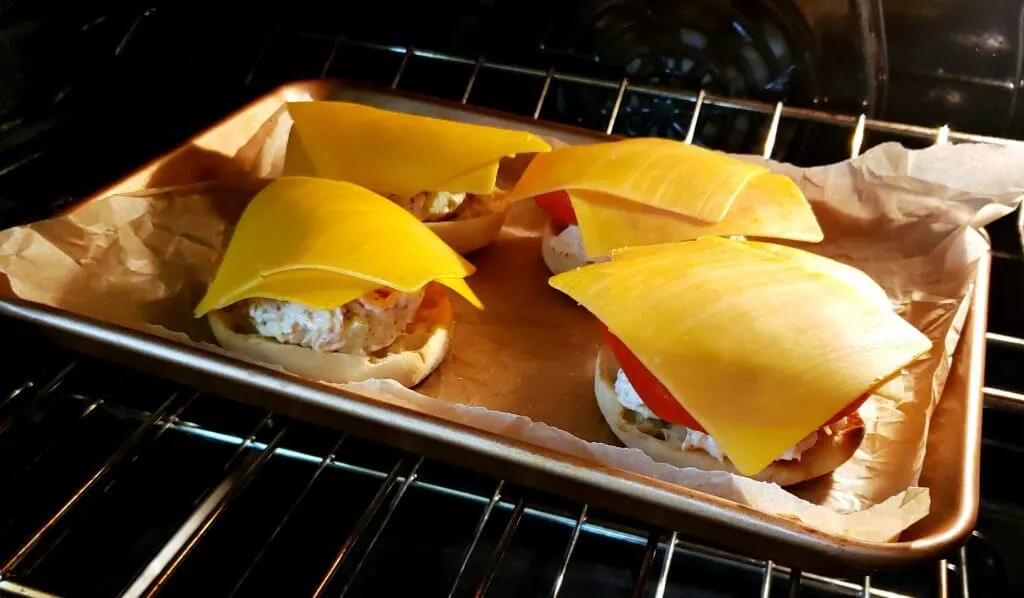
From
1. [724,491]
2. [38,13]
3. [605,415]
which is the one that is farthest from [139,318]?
[724,491]

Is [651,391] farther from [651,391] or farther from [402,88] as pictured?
[402,88]

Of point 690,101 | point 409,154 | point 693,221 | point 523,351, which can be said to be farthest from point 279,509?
point 690,101

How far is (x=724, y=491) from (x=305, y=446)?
0.53m

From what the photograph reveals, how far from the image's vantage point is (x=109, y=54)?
1437mm

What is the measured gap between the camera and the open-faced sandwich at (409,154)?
132 cm

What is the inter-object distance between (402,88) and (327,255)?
27.1 inches

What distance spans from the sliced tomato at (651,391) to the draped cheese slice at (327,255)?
0.65 feet

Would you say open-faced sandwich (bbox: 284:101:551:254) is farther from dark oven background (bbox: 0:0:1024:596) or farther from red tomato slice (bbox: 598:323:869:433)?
red tomato slice (bbox: 598:323:869:433)

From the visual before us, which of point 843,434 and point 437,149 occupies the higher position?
point 437,149

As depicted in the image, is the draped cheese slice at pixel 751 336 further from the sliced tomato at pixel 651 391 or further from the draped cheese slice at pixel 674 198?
the draped cheese slice at pixel 674 198

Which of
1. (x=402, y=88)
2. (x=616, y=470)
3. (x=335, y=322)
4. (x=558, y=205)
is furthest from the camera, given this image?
(x=402, y=88)

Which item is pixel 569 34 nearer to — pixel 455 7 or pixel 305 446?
pixel 455 7

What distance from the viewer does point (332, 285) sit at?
110cm

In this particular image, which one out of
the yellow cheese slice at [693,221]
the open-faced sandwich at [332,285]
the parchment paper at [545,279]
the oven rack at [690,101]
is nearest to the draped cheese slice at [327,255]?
the open-faced sandwich at [332,285]
